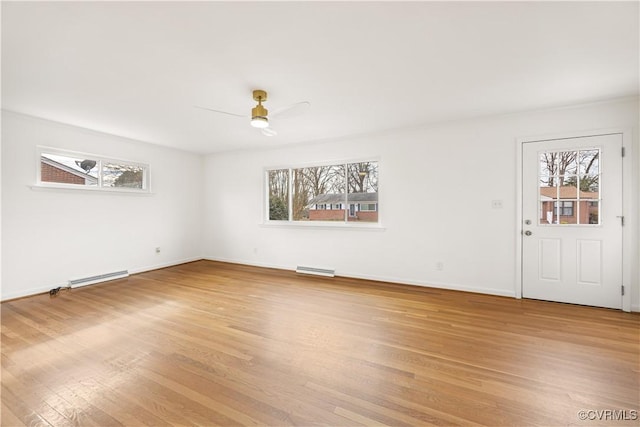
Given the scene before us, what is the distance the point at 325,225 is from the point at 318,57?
9.98 ft

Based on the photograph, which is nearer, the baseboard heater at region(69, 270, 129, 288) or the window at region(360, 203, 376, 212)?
the baseboard heater at region(69, 270, 129, 288)

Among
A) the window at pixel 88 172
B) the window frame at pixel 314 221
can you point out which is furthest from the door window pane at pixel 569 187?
the window at pixel 88 172

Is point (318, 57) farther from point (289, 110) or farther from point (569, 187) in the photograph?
point (569, 187)

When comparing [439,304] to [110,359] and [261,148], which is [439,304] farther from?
[261,148]

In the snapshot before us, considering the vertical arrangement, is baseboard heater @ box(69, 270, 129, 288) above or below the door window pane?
below

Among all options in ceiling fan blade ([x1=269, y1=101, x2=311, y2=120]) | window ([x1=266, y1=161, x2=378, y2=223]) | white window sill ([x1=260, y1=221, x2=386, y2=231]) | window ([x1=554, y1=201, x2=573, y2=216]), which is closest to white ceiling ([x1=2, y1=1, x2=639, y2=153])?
ceiling fan blade ([x1=269, y1=101, x2=311, y2=120])

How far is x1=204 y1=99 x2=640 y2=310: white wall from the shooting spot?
335cm

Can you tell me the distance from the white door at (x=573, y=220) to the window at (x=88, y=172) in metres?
6.26

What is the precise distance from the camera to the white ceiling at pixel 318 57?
1.68 metres

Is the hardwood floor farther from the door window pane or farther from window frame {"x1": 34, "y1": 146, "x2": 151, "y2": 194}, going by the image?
window frame {"x1": 34, "y1": 146, "x2": 151, "y2": 194}

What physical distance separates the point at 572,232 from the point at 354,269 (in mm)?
2922

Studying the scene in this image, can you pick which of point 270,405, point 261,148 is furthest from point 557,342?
Result: point 261,148

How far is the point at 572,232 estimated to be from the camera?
3229 mm

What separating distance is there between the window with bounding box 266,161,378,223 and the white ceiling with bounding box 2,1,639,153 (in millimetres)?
1324
